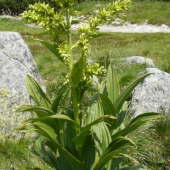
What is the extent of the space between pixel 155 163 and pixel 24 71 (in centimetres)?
310

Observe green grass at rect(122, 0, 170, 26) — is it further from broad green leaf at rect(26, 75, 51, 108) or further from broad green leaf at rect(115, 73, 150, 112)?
broad green leaf at rect(115, 73, 150, 112)

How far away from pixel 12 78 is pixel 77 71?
347 centimetres

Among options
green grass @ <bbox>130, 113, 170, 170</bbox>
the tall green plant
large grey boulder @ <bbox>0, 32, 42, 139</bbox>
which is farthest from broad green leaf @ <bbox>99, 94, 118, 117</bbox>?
large grey boulder @ <bbox>0, 32, 42, 139</bbox>

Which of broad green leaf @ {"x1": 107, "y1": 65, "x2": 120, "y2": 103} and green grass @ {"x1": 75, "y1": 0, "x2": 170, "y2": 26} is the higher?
broad green leaf @ {"x1": 107, "y1": 65, "x2": 120, "y2": 103}

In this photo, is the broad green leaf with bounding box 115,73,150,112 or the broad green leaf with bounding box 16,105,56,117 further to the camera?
the broad green leaf with bounding box 115,73,150,112

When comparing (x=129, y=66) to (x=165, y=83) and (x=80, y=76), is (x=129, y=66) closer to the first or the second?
(x=165, y=83)

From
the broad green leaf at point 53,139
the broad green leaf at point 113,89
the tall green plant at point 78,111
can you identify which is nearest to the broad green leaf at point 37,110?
the tall green plant at point 78,111

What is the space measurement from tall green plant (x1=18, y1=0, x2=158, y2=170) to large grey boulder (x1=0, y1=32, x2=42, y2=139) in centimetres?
142

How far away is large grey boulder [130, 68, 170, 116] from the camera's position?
21.7 feet

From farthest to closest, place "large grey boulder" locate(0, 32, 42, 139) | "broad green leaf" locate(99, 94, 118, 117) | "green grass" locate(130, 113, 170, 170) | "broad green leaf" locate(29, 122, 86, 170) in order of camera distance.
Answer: "large grey boulder" locate(0, 32, 42, 139) → "green grass" locate(130, 113, 170, 170) → "broad green leaf" locate(99, 94, 118, 117) → "broad green leaf" locate(29, 122, 86, 170)

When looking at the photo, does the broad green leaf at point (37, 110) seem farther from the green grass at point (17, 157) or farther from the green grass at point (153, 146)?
the green grass at point (153, 146)

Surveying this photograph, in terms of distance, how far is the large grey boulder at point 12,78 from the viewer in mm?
6070

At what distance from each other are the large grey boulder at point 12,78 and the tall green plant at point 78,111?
142cm

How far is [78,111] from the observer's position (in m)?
4.32
